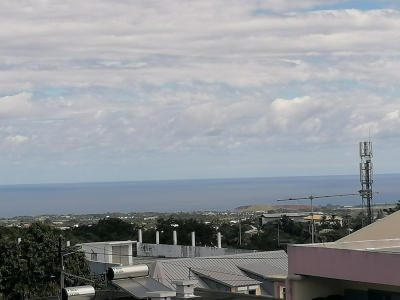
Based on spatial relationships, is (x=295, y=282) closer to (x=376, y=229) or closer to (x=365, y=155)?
(x=376, y=229)

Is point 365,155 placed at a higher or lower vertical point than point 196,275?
higher

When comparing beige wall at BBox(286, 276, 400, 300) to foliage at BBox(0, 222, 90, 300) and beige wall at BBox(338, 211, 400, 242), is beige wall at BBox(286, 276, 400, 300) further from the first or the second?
foliage at BBox(0, 222, 90, 300)

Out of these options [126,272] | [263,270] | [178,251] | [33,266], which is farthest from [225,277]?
[126,272]

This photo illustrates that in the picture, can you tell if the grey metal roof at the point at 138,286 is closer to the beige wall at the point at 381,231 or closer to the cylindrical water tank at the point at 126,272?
the cylindrical water tank at the point at 126,272

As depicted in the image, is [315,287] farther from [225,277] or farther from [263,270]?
[263,270]

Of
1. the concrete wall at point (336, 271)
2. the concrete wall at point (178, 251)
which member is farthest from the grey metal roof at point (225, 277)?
the concrete wall at point (336, 271)

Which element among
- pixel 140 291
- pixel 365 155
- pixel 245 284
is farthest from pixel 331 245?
pixel 365 155
